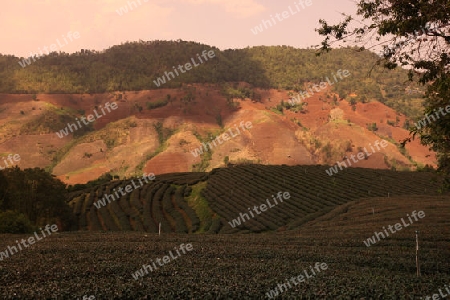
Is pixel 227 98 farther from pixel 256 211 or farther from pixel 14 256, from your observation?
pixel 14 256

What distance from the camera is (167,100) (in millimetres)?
171500

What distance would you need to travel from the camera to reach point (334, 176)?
2911 inches

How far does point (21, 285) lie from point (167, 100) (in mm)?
162409

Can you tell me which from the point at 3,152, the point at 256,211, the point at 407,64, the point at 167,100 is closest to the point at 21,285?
the point at 407,64

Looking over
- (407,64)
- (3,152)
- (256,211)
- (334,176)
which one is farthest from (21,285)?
(3,152)

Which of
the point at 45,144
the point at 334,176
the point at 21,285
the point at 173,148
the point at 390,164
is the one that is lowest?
the point at 390,164

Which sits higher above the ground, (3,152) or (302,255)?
(3,152)

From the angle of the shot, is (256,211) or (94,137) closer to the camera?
(256,211)

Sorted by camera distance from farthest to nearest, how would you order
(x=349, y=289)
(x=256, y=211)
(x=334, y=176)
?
1. (x=334, y=176)
2. (x=256, y=211)
3. (x=349, y=289)

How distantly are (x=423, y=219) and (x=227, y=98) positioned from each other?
150486 millimetres

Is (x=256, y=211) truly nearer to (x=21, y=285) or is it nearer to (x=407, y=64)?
(x=407, y=64)

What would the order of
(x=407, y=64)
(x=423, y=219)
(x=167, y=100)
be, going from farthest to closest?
(x=167, y=100) → (x=423, y=219) → (x=407, y=64)

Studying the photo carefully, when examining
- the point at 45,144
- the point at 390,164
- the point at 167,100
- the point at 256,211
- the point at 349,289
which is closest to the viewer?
the point at 349,289

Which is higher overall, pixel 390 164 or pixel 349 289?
pixel 349 289
